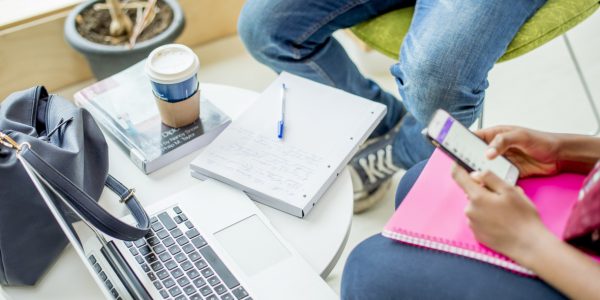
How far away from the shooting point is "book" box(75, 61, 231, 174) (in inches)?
38.3

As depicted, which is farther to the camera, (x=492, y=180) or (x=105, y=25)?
(x=105, y=25)

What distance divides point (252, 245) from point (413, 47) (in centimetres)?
47

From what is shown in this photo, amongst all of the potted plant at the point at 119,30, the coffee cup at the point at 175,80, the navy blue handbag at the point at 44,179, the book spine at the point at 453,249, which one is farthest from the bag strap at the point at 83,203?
the potted plant at the point at 119,30

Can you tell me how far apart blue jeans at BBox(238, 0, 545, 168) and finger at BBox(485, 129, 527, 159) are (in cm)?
24

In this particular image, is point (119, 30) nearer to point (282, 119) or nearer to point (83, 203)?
point (282, 119)

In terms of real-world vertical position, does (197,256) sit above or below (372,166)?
above

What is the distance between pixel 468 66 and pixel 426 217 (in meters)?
0.34

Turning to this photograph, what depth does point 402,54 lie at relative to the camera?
1.11 meters

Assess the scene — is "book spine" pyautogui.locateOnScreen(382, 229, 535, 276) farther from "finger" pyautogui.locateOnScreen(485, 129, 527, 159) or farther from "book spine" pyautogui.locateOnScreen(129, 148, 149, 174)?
"book spine" pyautogui.locateOnScreen(129, 148, 149, 174)

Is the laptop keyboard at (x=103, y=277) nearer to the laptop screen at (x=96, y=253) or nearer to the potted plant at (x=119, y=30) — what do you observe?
the laptop screen at (x=96, y=253)

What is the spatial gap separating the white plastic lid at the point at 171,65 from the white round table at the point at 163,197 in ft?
0.47

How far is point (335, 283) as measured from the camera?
1.28 m

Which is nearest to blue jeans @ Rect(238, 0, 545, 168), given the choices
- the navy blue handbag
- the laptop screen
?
the navy blue handbag

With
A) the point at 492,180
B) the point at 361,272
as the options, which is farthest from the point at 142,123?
the point at 492,180
